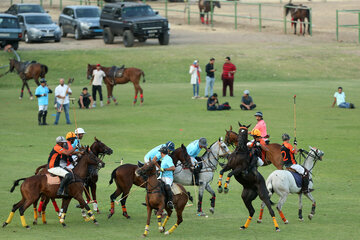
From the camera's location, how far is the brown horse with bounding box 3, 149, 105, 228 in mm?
14828

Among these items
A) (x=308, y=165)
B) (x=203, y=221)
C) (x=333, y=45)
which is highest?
(x=333, y=45)

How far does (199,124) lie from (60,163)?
1362 centimetres

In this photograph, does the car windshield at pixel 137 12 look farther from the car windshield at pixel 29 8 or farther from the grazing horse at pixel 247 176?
the grazing horse at pixel 247 176

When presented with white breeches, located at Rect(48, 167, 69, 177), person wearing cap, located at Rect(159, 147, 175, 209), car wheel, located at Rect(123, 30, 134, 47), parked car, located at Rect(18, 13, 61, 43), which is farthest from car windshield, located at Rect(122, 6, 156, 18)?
person wearing cap, located at Rect(159, 147, 175, 209)

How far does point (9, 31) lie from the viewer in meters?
46.3

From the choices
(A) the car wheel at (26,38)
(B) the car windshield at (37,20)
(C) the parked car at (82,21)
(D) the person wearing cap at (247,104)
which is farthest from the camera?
(C) the parked car at (82,21)

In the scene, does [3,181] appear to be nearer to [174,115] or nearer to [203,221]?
[203,221]

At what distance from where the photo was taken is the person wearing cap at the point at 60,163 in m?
15.0

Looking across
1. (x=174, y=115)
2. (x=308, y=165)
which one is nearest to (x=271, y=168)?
(x=308, y=165)

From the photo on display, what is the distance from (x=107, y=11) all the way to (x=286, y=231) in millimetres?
37664

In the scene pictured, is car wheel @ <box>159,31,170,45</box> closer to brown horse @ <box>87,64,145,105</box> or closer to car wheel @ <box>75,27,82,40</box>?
car wheel @ <box>75,27,82,40</box>

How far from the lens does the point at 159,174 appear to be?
15.0m

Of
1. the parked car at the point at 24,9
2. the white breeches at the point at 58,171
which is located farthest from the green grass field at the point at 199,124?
the parked car at the point at 24,9

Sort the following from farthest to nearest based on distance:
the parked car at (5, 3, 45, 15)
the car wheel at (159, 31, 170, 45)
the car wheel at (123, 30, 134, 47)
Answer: the parked car at (5, 3, 45, 15) → the car wheel at (159, 31, 170, 45) → the car wheel at (123, 30, 134, 47)
